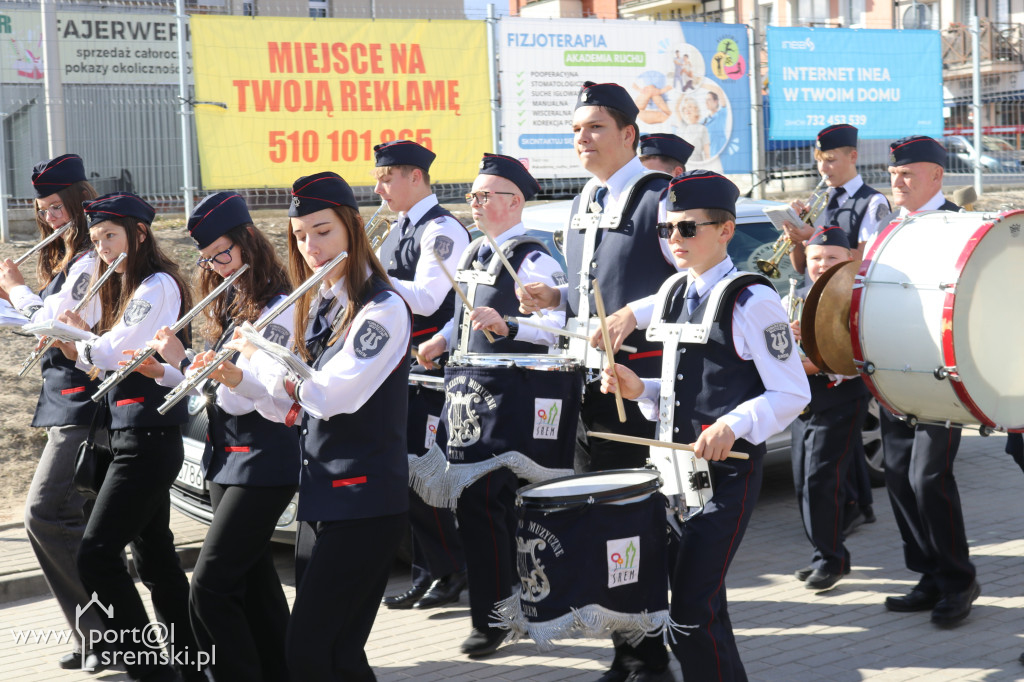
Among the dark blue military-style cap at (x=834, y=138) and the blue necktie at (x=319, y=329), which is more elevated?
the dark blue military-style cap at (x=834, y=138)

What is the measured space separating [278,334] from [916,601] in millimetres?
→ 3350

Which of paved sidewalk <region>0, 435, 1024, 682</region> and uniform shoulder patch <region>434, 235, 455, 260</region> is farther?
uniform shoulder patch <region>434, 235, 455, 260</region>

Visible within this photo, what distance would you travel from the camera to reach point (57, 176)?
227 inches

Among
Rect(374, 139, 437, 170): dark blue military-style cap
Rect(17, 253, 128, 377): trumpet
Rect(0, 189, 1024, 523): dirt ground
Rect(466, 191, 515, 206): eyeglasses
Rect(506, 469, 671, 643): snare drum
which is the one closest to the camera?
Rect(506, 469, 671, 643): snare drum

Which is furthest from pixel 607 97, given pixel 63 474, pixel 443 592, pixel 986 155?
pixel 986 155

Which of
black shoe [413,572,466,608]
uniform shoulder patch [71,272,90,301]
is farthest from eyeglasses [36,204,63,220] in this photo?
black shoe [413,572,466,608]

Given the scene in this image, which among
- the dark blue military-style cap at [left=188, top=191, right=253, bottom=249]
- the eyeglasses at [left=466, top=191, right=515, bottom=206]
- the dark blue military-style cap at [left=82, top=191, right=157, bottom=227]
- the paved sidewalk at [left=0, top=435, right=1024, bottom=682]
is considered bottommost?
the paved sidewalk at [left=0, top=435, right=1024, bottom=682]

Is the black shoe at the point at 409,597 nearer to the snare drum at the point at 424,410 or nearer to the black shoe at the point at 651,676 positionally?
the snare drum at the point at 424,410

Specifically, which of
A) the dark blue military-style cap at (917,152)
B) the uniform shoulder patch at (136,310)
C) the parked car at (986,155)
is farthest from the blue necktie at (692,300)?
the parked car at (986,155)

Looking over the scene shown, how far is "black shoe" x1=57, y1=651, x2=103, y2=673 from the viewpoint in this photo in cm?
524

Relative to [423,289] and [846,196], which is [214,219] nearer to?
[423,289]

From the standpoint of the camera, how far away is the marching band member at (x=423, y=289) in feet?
19.7

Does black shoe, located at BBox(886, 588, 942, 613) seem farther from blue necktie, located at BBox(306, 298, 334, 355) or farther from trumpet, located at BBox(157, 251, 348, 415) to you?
trumpet, located at BBox(157, 251, 348, 415)

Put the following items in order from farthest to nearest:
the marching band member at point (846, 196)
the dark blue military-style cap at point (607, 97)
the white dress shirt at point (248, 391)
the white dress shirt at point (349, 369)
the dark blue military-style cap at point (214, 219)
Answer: the marching band member at point (846, 196)
the dark blue military-style cap at point (607, 97)
the dark blue military-style cap at point (214, 219)
the white dress shirt at point (248, 391)
the white dress shirt at point (349, 369)
